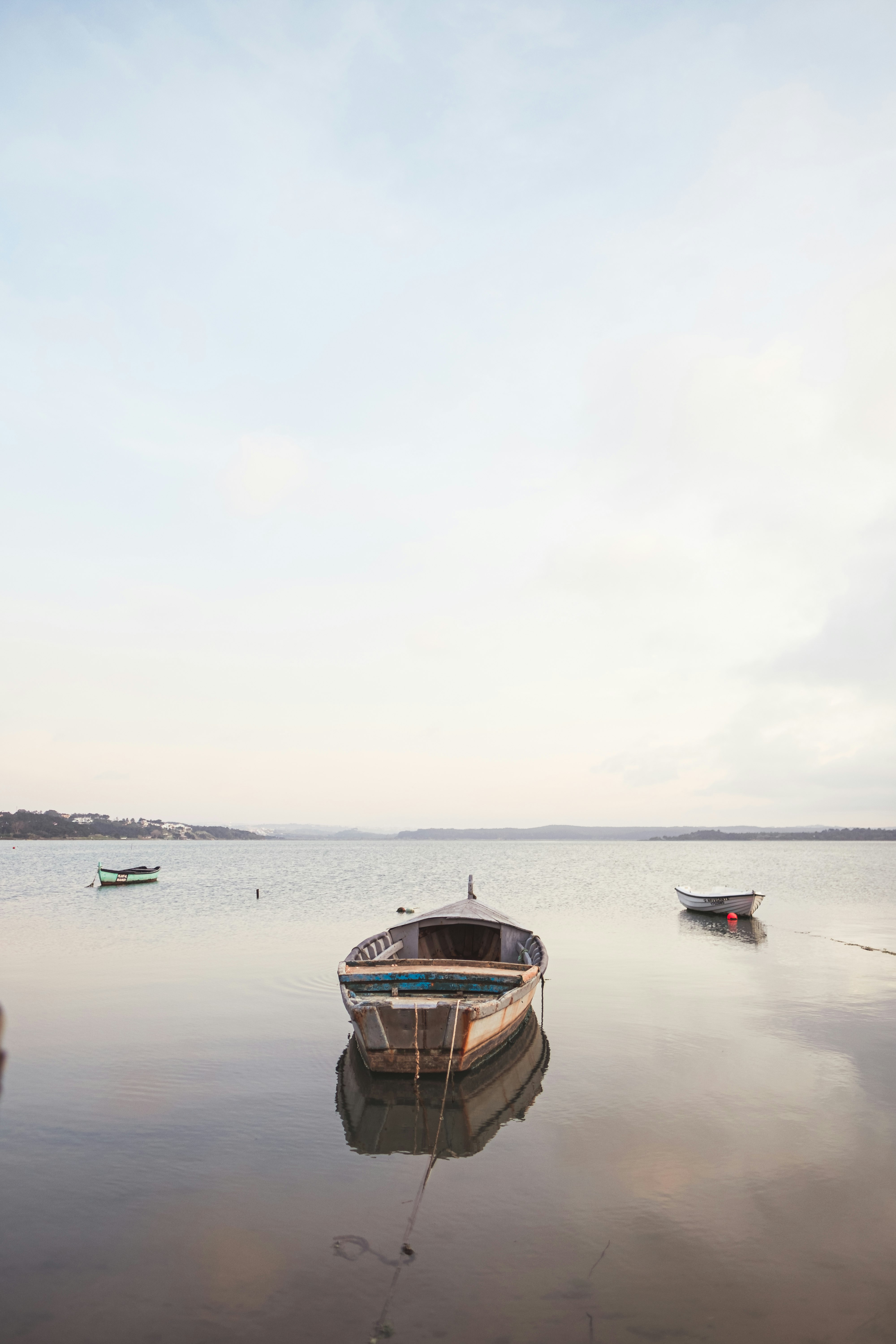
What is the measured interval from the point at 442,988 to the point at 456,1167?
6.11 meters

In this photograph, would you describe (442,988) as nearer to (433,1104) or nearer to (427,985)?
(427,985)

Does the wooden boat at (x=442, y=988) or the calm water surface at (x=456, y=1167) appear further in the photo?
the wooden boat at (x=442, y=988)

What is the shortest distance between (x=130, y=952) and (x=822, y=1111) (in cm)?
2570

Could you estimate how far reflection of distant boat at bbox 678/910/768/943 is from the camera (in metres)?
37.0

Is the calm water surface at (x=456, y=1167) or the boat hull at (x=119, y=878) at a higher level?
the boat hull at (x=119, y=878)

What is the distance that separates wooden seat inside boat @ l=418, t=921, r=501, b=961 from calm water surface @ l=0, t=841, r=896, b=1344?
7.17 feet

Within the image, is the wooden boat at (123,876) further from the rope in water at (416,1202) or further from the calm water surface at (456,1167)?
the rope in water at (416,1202)

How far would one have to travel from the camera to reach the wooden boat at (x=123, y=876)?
66125mm

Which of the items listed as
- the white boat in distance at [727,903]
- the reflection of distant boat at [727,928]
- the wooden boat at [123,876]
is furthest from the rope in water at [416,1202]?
the wooden boat at [123,876]

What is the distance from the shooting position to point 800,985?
24.5 meters

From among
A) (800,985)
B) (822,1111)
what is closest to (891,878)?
(800,985)

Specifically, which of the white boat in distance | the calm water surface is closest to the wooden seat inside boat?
the calm water surface

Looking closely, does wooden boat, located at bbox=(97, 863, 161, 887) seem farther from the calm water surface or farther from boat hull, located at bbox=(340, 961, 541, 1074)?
boat hull, located at bbox=(340, 961, 541, 1074)

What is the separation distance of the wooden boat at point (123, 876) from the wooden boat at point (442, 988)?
1985 inches
